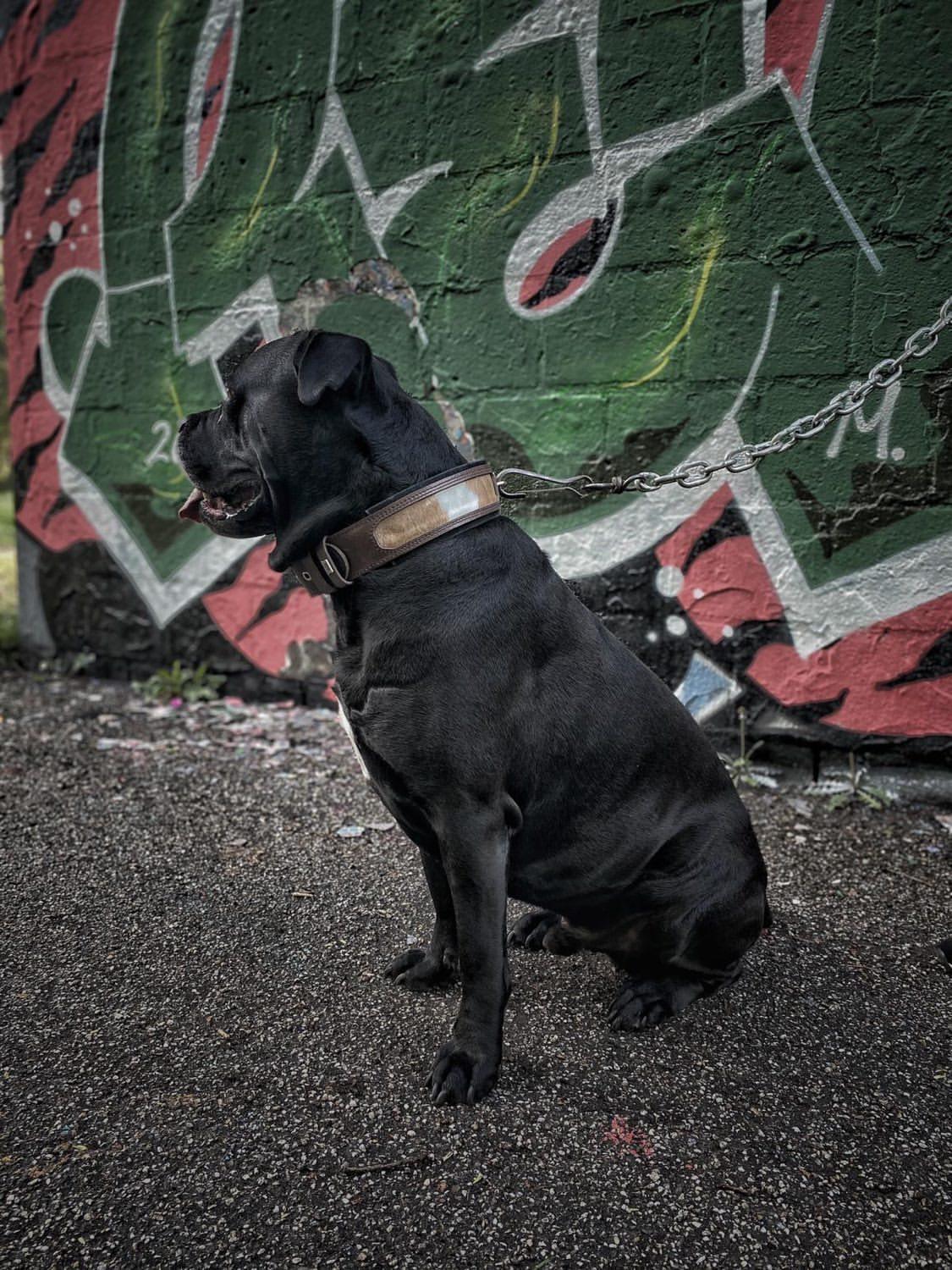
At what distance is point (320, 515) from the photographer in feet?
6.10

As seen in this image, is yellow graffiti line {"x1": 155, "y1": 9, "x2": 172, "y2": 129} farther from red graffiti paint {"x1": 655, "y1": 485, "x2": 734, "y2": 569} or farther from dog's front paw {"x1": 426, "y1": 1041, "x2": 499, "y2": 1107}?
dog's front paw {"x1": 426, "y1": 1041, "x2": 499, "y2": 1107}

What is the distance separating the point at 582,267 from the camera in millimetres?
3619

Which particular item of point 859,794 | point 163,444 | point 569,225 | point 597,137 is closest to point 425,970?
point 859,794

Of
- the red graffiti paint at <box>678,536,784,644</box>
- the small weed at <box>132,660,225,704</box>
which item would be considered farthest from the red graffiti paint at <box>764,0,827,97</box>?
the small weed at <box>132,660,225,704</box>

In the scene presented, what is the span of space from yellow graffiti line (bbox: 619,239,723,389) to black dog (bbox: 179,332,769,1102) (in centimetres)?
186

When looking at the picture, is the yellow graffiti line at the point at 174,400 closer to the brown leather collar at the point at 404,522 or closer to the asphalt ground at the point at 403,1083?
the asphalt ground at the point at 403,1083

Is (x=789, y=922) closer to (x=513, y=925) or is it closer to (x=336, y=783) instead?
(x=513, y=925)

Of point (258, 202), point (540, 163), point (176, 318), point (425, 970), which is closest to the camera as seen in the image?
point (425, 970)

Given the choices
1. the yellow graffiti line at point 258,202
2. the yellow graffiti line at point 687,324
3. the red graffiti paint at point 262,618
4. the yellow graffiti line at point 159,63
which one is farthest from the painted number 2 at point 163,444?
the yellow graffiti line at point 687,324

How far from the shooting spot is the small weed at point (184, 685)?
15.3 ft

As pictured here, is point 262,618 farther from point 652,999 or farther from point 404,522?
point 652,999

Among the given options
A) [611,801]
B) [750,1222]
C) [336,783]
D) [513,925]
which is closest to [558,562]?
[336,783]

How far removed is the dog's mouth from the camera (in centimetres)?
194

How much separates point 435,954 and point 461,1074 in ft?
1.39
